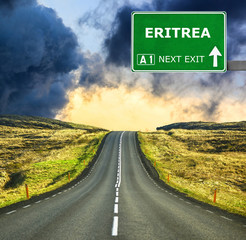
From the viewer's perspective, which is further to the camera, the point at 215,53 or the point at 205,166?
the point at 205,166

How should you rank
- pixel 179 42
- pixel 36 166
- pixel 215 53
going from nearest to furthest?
pixel 215 53, pixel 179 42, pixel 36 166

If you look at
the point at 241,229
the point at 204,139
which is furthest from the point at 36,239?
the point at 204,139

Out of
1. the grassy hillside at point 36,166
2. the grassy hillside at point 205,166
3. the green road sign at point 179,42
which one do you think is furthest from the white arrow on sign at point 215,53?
the grassy hillside at point 36,166

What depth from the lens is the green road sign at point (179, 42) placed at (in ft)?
29.3

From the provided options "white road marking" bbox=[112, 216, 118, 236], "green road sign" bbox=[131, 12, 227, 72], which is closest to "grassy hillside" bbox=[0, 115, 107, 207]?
→ "white road marking" bbox=[112, 216, 118, 236]

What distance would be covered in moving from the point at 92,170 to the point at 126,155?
455 inches

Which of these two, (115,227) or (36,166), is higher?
(115,227)

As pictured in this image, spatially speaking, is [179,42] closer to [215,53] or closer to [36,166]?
[215,53]

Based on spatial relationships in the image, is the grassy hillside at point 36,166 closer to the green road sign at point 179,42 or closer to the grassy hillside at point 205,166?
the green road sign at point 179,42

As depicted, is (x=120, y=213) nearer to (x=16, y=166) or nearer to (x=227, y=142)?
(x=16, y=166)

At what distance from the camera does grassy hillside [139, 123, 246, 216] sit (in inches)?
882

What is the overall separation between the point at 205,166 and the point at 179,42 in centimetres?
3292

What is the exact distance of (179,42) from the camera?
356 inches

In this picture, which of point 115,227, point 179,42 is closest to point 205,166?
point 179,42
